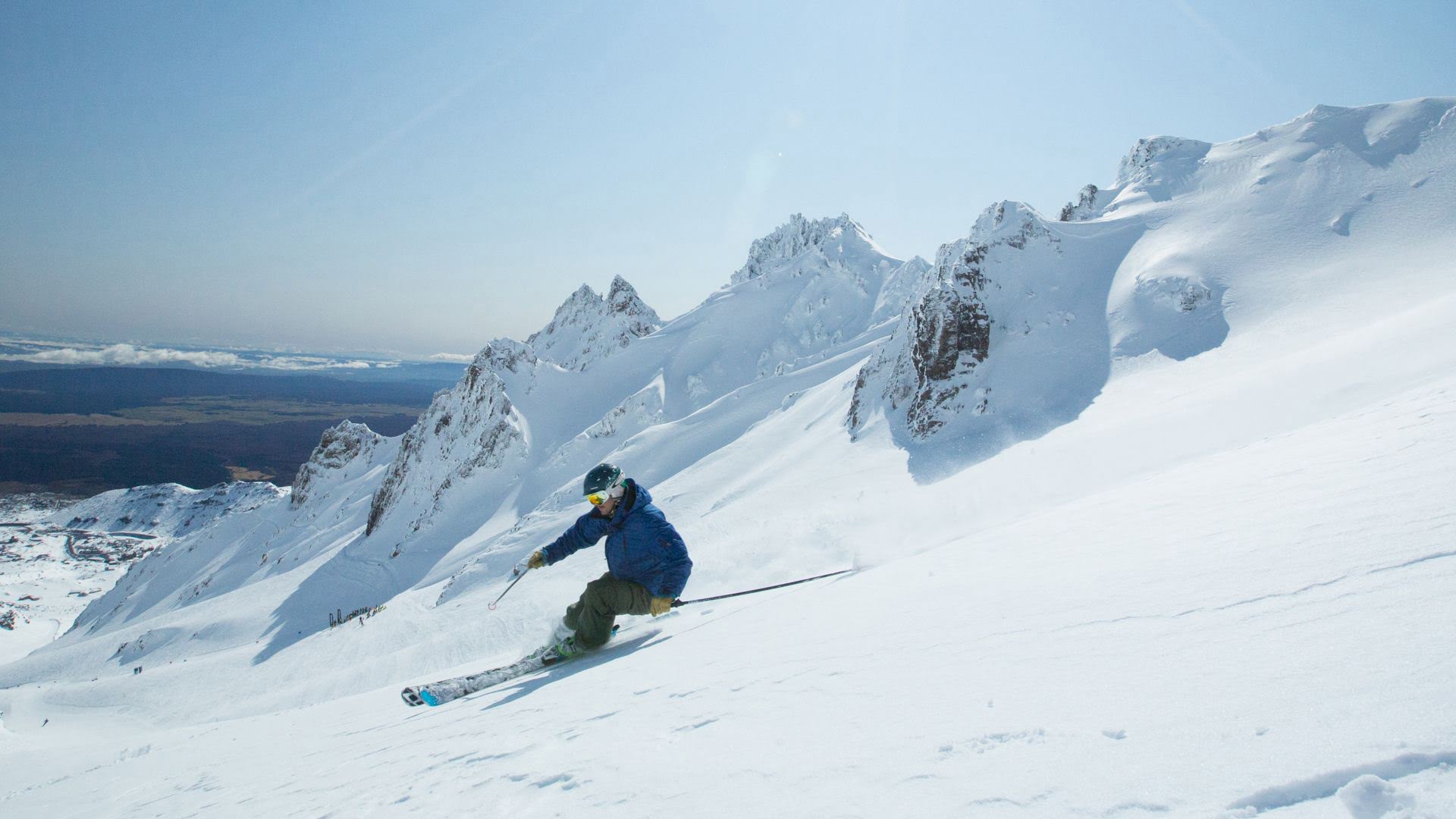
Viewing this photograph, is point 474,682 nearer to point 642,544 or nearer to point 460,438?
point 642,544

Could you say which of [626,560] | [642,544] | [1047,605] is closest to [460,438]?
[626,560]

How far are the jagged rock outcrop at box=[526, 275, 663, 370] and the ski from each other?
9724cm

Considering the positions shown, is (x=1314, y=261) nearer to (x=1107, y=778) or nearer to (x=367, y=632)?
(x=1107, y=778)

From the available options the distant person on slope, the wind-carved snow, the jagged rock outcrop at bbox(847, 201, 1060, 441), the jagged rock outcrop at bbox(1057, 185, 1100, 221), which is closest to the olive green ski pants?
the distant person on slope

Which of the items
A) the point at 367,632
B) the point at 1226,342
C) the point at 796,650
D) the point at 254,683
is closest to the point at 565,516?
the point at 367,632

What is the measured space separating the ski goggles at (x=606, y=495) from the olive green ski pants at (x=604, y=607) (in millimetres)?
914

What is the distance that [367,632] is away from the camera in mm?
27703

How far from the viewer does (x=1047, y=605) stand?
4.17 m

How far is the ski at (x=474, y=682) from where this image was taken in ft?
22.3

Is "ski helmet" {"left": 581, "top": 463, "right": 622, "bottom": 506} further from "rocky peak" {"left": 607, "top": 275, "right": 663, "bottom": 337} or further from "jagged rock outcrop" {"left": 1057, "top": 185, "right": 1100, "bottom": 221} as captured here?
"rocky peak" {"left": 607, "top": 275, "right": 663, "bottom": 337}

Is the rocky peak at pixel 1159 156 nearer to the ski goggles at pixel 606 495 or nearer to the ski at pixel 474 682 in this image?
the ski goggles at pixel 606 495

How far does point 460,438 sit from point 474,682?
70.7 metres

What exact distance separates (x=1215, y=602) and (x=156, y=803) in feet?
26.7

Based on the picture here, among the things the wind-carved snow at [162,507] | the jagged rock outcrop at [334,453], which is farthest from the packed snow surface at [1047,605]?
the wind-carved snow at [162,507]
